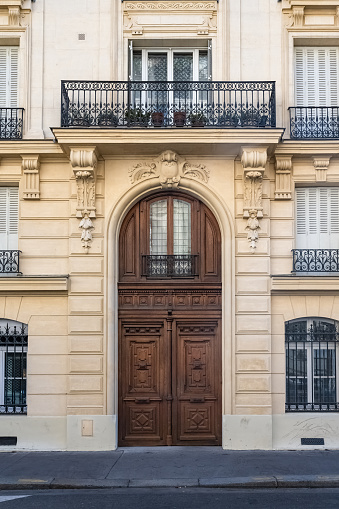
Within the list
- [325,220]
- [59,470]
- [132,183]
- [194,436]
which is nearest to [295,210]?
[325,220]

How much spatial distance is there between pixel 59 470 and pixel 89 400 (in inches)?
73.4

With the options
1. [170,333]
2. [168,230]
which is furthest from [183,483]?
[168,230]

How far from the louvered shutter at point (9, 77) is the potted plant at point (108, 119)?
2236 mm

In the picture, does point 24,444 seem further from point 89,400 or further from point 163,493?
point 163,493

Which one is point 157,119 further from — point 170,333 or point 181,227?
point 170,333

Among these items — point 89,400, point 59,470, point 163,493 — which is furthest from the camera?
point 89,400

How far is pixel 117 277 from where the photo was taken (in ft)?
41.8

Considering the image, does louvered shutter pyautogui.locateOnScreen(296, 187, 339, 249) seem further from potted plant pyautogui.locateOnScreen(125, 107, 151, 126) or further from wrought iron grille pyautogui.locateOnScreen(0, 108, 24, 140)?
wrought iron grille pyautogui.locateOnScreen(0, 108, 24, 140)

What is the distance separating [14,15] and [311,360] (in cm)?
1003

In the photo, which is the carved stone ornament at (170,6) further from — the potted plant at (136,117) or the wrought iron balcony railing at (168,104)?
the potted plant at (136,117)

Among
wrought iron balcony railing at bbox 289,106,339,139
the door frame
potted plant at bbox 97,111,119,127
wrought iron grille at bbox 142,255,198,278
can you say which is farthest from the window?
wrought iron balcony railing at bbox 289,106,339,139

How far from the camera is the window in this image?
12789mm

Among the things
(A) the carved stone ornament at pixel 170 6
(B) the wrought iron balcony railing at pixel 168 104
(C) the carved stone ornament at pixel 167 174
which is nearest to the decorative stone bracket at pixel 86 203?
(C) the carved stone ornament at pixel 167 174

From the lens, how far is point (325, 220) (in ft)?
42.5
